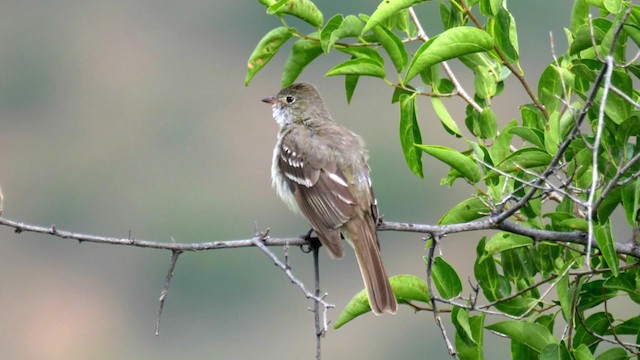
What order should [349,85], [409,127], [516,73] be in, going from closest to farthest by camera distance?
[516,73]
[409,127]
[349,85]

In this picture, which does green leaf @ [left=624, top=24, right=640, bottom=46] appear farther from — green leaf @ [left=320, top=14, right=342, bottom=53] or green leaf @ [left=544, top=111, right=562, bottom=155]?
green leaf @ [left=320, top=14, right=342, bottom=53]

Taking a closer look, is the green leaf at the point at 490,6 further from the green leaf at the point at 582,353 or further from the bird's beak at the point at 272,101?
the bird's beak at the point at 272,101

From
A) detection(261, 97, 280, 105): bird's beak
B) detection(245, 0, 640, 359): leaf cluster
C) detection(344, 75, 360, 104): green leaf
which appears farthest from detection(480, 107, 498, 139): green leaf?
detection(261, 97, 280, 105): bird's beak

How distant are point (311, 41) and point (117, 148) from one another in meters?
66.0

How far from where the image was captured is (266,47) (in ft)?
22.4

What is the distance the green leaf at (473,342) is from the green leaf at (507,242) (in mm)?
314

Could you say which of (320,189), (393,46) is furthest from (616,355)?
(320,189)

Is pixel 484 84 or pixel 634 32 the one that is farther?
pixel 484 84

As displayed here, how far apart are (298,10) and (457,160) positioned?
1.14m

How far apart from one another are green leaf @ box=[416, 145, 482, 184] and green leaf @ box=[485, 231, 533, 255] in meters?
0.28

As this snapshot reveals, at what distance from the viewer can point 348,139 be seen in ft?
28.7

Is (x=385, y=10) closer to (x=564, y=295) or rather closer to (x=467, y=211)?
(x=467, y=211)

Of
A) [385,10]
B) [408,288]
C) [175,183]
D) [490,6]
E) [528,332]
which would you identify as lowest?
[528,332]

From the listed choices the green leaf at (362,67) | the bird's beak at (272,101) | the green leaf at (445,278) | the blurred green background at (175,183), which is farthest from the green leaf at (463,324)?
the blurred green background at (175,183)
